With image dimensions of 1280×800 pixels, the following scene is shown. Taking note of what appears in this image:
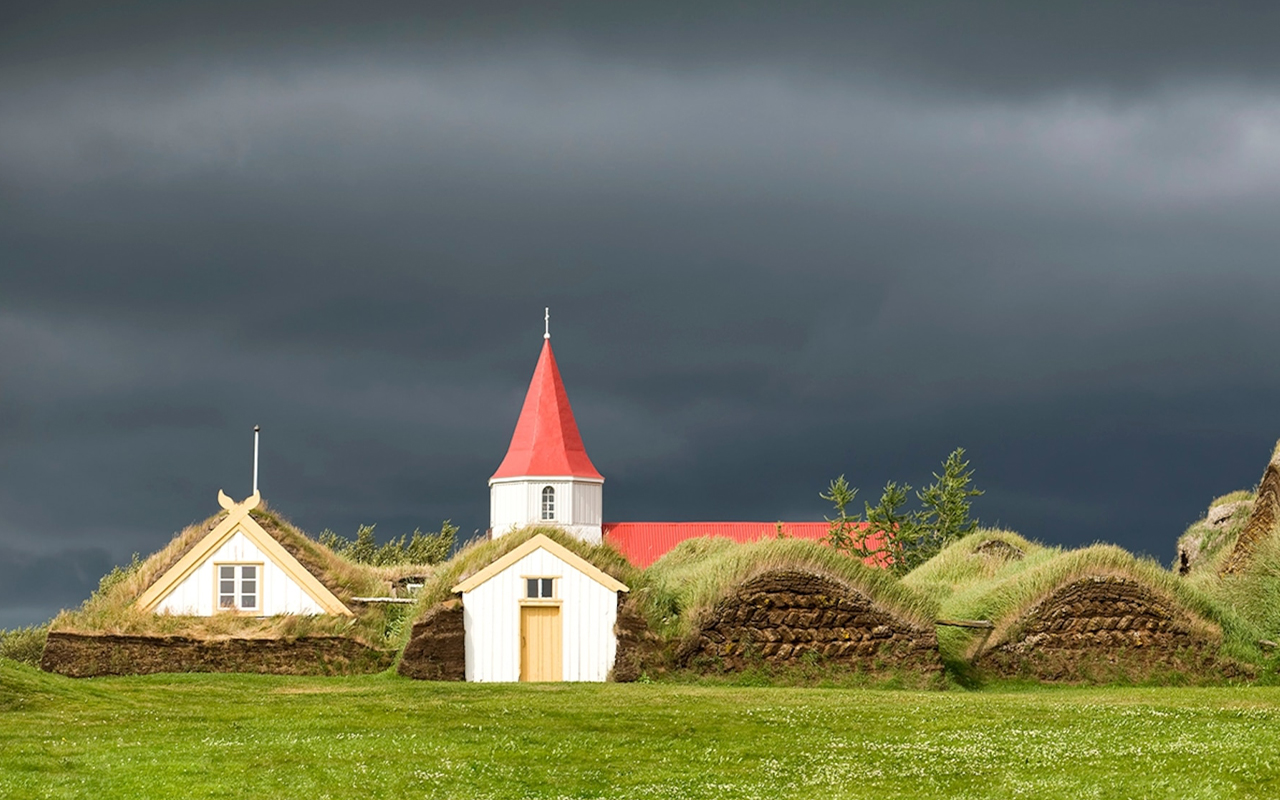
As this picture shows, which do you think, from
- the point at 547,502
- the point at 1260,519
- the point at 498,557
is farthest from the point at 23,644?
the point at 1260,519

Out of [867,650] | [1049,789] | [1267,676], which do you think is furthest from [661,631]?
[1049,789]

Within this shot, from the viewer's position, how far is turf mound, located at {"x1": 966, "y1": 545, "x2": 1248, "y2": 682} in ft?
107

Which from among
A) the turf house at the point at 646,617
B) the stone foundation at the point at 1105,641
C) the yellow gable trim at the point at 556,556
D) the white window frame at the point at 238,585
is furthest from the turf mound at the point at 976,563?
the white window frame at the point at 238,585

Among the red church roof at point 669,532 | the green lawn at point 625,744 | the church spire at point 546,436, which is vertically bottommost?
the green lawn at point 625,744

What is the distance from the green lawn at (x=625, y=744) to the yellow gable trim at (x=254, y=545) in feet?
25.6

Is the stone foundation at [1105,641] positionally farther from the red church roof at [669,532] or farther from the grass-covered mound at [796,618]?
the red church roof at [669,532]

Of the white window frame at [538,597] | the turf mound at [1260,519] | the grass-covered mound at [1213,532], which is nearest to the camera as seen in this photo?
the white window frame at [538,597]

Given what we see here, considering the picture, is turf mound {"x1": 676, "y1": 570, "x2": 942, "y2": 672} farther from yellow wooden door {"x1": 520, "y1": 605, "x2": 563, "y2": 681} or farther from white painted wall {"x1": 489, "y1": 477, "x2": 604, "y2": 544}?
white painted wall {"x1": 489, "y1": 477, "x2": 604, "y2": 544}

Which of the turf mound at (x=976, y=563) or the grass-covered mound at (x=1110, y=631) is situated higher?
the turf mound at (x=976, y=563)

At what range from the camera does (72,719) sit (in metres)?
22.5

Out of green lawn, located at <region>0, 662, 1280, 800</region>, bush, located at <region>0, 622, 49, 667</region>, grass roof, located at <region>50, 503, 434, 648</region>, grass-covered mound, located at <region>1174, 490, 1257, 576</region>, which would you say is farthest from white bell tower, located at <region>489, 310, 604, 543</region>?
green lawn, located at <region>0, 662, 1280, 800</region>

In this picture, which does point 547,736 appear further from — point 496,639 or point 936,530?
point 936,530

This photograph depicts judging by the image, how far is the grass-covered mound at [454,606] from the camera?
3173 cm

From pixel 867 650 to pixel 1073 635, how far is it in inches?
203
